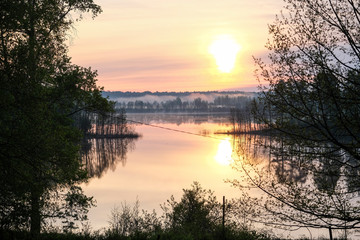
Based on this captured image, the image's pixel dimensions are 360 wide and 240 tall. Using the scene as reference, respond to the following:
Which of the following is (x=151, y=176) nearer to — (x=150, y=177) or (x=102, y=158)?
(x=150, y=177)

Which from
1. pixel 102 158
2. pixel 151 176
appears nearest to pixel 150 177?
pixel 151 176

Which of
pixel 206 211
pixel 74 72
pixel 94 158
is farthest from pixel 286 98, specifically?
pixel 94 158

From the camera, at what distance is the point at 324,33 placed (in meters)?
9.98

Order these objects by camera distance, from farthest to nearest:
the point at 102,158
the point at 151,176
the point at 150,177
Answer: the point at 102,158 < the point at 151,176 < the point at 150,177

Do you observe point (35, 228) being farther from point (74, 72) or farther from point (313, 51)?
point (313, 51)

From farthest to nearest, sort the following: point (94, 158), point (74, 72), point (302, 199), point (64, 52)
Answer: point (94, 158)
point (64, 52)
point (74, 72)
point (302, 199)

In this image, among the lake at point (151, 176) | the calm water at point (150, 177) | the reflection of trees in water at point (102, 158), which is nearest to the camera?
the lake at point (151, 176)

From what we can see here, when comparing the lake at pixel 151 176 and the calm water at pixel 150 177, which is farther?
the calm water at pixel 150 177

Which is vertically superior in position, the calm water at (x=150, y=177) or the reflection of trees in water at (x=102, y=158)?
the reflection of trees in water at (x=102, y=158)

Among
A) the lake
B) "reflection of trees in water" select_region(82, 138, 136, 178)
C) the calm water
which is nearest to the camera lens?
the lake

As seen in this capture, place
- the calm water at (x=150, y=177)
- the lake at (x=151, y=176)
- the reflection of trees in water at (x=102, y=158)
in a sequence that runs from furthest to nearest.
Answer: the reflection of trees in water at (x=102, y=158), the calm water at (x=150, y=177), the lake at (x=151, y=176)

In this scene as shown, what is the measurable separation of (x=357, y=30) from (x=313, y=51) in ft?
3.93

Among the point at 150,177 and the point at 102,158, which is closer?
the point at 150,177

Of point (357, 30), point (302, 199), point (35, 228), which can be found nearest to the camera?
point (357, 30)
